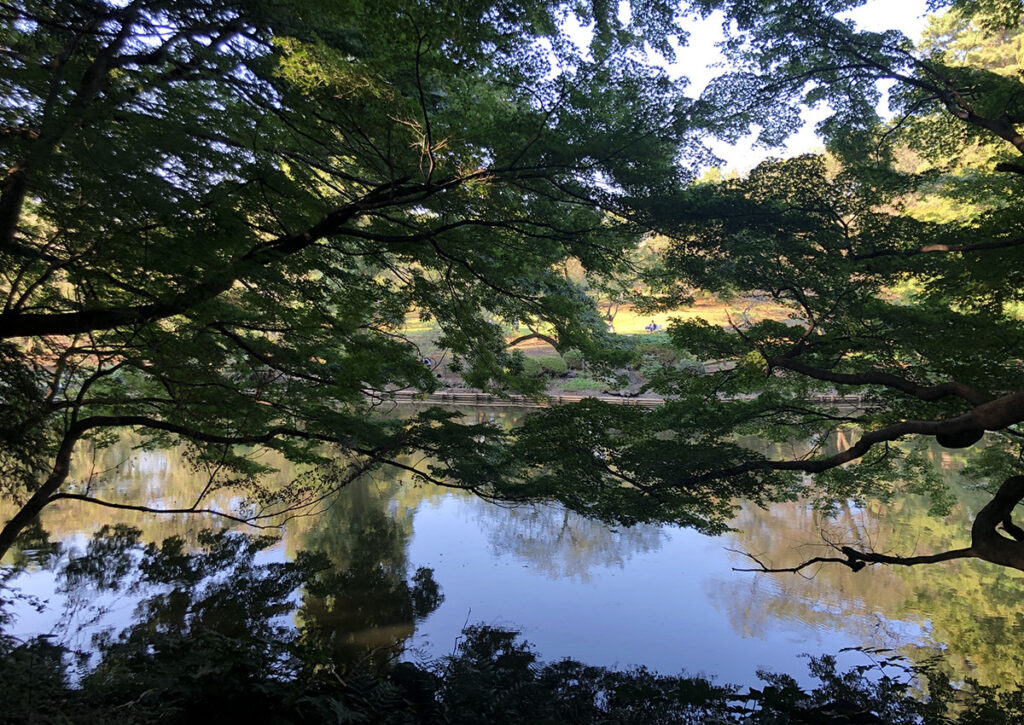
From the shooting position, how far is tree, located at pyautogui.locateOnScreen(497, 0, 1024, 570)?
4133mm

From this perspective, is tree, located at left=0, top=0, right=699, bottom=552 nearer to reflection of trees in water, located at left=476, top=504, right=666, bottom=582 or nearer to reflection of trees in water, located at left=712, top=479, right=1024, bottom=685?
reflection of trees in water, located at left=712, top=479, right=1024, bottom=685

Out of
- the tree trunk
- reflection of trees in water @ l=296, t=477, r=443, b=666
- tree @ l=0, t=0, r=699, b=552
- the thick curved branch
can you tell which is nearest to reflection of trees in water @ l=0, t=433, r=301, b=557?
reflection of trees in water @ l=296, t=477, r=443, b=666

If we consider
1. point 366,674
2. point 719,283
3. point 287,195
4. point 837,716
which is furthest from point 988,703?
point 287,195

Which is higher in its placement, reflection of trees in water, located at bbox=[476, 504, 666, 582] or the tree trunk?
reflection of trees in water, located at bbox=[476, 504, 666, 582]

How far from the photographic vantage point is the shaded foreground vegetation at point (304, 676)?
2.92m

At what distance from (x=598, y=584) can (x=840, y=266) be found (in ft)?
18.0

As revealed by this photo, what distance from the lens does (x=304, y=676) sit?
3621 mm

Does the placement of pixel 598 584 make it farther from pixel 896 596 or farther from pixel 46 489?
pixel 46 489

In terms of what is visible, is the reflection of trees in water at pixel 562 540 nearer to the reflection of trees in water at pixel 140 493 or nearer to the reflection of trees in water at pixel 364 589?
the reflection of trees in water at pixel 364 589

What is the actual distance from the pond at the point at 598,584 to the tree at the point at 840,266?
2.25 metres

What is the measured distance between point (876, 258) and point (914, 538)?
699cm

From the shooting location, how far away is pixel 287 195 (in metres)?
3.65

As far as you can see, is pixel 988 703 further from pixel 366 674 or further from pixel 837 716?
pixel 366 674

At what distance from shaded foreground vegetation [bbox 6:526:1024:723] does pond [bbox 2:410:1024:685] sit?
23 cm
